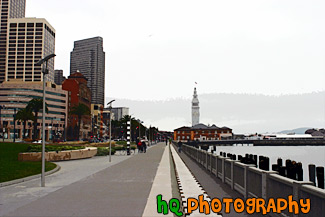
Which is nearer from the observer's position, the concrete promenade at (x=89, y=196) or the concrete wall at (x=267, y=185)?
the concrete wall at (x=267, y=185)

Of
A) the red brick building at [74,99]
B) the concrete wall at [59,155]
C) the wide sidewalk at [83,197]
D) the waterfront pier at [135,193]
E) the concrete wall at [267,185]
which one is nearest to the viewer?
the concrete wall at [267,185]

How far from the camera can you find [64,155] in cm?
3186

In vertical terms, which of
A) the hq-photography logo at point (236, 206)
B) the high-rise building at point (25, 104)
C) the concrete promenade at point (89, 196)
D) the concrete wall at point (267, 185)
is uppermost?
the high-rise building at point (25, 104)

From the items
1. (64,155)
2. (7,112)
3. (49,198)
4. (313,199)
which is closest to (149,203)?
(49,198)

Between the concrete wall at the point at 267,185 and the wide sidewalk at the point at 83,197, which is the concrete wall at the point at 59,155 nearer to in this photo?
the wide sidewalk at the point at 83,197

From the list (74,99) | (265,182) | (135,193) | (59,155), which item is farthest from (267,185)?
(74,99)

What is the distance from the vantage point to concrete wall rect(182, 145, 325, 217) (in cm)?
643

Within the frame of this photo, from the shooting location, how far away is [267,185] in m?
9.28

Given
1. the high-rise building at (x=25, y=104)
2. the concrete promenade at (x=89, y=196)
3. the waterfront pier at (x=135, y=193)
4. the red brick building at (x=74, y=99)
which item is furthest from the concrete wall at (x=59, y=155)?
the red brick building at (x=74, y=99)

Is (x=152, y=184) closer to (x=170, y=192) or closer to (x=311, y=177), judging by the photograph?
(x=170, y=192)

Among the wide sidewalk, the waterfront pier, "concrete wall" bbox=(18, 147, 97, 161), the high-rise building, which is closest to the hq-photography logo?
the waterfront pier

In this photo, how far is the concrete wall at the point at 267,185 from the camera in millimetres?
6434

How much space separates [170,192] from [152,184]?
2660 mm

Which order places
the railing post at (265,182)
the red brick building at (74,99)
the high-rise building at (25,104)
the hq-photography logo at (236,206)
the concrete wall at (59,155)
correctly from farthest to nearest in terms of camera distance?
1. the red brick building at (74,99)
2. the high-rise building at (25,104)
3. the concrete wall at (59,155)
4. the railing post at (265,182)
5. the hq-photography logo at (236,206)
